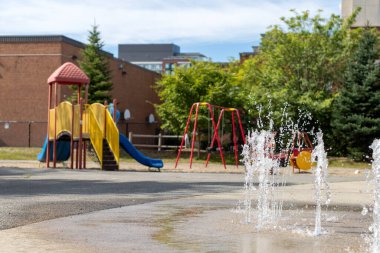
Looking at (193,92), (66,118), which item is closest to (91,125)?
(66,118)

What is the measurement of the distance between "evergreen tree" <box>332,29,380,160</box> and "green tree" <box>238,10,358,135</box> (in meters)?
2.08

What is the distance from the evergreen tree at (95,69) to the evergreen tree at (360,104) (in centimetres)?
1396

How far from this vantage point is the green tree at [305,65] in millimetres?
40406

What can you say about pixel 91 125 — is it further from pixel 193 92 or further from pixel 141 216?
pixel 141 216

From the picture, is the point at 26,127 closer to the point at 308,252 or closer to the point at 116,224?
the point at 116,224

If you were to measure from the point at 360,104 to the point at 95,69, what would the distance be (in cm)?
1606

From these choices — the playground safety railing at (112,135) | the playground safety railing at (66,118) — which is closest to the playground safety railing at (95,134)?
the playground safety railing at (112,135)

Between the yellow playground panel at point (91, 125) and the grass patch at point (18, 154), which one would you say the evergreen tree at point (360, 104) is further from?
the grass patch at point (18, 154)

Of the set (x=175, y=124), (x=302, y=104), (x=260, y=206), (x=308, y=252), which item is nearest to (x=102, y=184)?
(x=260, y=206)

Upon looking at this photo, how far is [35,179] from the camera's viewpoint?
19844mm

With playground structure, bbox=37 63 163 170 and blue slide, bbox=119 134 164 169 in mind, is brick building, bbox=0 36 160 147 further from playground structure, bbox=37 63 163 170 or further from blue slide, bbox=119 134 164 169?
blue slide, bbox=119 134 164 169

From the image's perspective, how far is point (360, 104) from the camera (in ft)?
122

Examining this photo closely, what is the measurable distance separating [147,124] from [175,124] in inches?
694

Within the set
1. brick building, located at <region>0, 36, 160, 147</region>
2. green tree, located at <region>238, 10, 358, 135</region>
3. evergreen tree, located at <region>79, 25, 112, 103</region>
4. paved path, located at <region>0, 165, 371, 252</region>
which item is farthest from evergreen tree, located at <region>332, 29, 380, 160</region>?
paved path, located at <region>0, 165, 371, 252</region>
